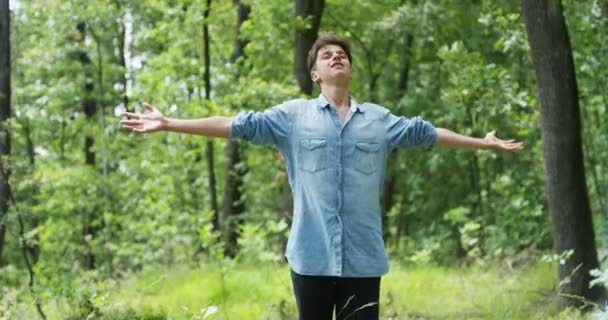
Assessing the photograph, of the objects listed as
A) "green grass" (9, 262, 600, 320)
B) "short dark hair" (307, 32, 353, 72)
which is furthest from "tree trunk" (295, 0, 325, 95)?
"short dark hair" (307, 32, 353, 72)

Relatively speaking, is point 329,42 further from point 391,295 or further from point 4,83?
point 4,83

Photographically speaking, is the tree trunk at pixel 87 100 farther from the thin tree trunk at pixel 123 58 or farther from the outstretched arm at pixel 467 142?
the outstretched arm at pixel 467 142

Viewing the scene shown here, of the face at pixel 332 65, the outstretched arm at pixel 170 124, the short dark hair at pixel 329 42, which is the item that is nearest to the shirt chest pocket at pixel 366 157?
the face at pixel 332 65

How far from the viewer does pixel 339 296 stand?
3.71 m

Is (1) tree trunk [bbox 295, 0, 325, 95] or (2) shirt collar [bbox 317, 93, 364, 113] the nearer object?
(2) shirt collar [bbox 317, 93, 364, 113]

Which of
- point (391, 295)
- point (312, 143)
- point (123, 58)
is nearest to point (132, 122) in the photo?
point (312, 143)

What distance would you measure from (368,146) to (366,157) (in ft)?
0.18

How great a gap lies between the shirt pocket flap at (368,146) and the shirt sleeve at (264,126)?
36 cm

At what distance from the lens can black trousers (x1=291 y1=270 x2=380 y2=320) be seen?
3.63 m

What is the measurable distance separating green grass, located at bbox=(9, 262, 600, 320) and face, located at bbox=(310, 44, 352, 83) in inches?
102

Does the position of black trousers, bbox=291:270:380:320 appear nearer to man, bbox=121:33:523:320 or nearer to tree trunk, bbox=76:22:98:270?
man, bbox=121:33:523:320

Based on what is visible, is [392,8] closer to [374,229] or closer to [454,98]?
[454,98]

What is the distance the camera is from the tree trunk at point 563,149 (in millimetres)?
5895

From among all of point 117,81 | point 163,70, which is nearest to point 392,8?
A: point 163,70
